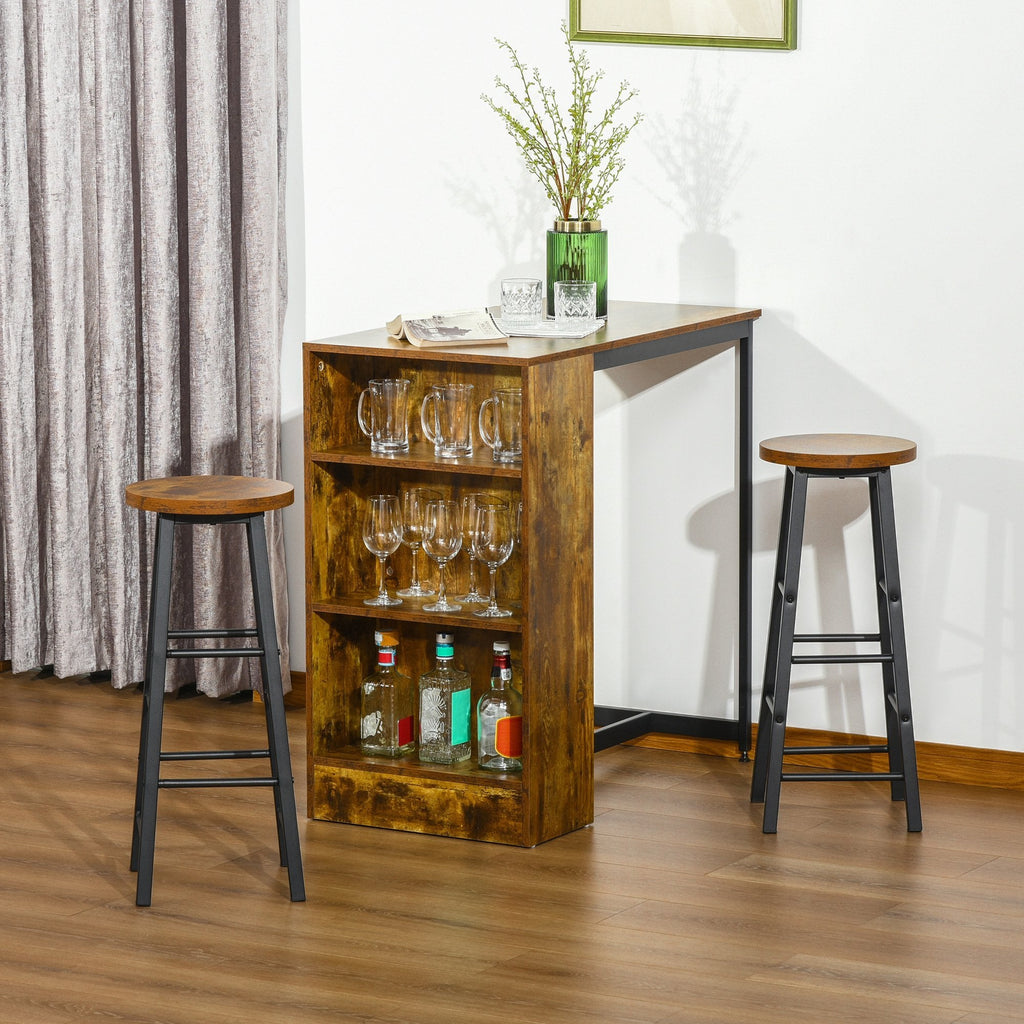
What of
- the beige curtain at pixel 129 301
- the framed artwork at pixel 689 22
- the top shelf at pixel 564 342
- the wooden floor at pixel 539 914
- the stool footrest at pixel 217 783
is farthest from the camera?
the beige curtain at pixel 129 301

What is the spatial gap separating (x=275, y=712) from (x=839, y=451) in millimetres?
1148

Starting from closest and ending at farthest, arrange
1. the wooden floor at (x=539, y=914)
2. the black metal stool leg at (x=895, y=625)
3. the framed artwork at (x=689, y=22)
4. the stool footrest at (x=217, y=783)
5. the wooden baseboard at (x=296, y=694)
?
the wooden floor at (x=539, y=914), the stool footrest at (x=217, y=783), the black metal stool leg at (x=895, y=625), the framed artwork at (x=689, y=22), the wooden baseboard at (x=296, y=694)

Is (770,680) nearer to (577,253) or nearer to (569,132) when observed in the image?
(577,253)

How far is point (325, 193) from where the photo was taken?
4027 mm

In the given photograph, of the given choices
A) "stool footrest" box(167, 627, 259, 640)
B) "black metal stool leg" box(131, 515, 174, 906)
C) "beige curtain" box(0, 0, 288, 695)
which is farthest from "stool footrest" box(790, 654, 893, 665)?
"beige curtain" box(0, 0, 288, 695)

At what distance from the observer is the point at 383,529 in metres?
3.29

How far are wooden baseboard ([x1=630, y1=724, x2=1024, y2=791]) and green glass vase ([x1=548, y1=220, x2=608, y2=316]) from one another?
104 centimetres

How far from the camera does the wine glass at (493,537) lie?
3.21 metres

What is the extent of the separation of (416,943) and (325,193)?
1916mm

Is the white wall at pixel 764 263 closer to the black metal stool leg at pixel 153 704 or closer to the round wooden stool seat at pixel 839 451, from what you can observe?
the round wooden stool seat at pixel 839 451

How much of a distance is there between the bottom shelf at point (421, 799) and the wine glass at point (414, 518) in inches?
12.8

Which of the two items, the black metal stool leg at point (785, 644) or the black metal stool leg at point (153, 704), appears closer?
the black metal stool leg at point (153, 704)

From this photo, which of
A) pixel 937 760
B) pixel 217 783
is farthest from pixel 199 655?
pixel 937 760

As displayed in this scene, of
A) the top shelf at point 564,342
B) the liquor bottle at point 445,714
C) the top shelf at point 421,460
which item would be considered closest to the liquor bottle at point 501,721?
the liquor bottle at point 445,714
